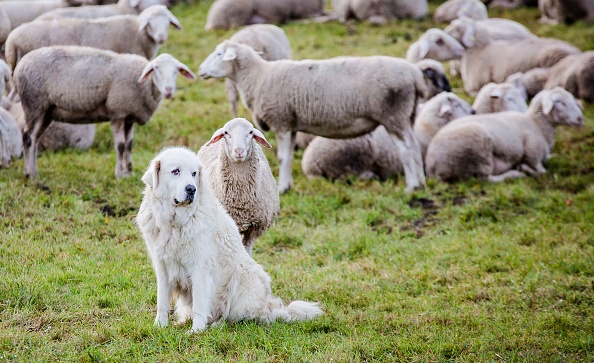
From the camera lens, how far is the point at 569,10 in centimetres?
1848

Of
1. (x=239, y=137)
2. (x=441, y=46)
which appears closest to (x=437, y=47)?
(x=441, y=46)

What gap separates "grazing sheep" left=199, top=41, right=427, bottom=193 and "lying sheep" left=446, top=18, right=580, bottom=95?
5299mm

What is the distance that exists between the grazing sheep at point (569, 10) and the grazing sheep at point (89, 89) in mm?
11529

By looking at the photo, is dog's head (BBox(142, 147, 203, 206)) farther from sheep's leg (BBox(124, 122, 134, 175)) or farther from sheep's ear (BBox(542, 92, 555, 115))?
sheep's ear (BBox(542, 92, 555, 115))

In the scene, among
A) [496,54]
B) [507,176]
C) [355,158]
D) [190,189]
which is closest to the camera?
[190,189]

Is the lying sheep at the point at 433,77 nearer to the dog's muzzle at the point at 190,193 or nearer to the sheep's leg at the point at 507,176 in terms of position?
the sheep's leg at the point at 507,176

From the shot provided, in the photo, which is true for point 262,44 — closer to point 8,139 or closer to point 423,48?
point 423,48

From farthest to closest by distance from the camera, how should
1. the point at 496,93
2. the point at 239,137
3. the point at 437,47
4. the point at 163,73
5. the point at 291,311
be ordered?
1. the point at 437,47
2. the point at 496,93
3. the point at 163,73
4. the point at 239,137
5. the point at 291,311

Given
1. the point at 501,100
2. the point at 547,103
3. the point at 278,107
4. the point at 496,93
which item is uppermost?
the point at 278,107

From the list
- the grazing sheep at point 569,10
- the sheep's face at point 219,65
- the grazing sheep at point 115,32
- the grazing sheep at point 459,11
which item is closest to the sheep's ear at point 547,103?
the sheep's face at point 219,65

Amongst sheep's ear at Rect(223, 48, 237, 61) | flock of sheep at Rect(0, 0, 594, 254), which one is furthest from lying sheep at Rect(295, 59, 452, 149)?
sheep's ear at Rect(223, 48, 237, 61)

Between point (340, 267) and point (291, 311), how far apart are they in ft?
5.87

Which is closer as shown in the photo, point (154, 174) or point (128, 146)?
point (154, 174)

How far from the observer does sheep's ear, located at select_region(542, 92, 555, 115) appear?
11.9 meters
